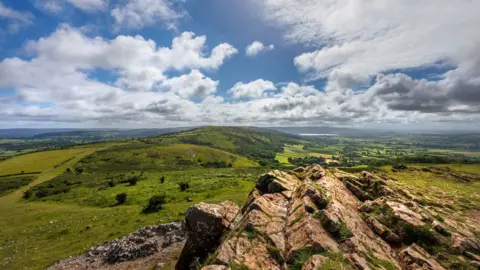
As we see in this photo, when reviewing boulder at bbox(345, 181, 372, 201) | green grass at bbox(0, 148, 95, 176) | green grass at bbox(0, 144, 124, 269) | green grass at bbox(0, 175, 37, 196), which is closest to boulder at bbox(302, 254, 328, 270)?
boulder at bbox(345, 181, 372, 201)

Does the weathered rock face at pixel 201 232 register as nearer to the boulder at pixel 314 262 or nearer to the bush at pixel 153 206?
the boulder at pixel 314 262

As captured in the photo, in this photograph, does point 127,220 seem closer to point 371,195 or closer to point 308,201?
point 308,201

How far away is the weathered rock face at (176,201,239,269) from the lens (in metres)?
21.9

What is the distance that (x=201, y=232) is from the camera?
73.1 ft

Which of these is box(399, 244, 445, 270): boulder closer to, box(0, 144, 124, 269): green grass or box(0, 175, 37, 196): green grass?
box(0, 144, 124, 269): green grass

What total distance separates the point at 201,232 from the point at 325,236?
12.3 metres

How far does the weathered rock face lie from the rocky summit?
0.29 ft

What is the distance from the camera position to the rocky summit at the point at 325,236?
577 inches

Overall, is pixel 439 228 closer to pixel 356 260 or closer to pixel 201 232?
pixel 356 260

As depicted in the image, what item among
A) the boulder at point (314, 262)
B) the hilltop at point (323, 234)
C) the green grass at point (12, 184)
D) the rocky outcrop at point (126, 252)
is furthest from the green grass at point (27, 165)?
the boulder at point (314, 262)

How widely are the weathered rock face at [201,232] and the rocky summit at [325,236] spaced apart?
0.29 ft

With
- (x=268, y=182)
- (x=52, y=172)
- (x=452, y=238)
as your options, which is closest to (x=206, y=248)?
(x=268, y=182)

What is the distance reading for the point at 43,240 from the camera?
138 feet

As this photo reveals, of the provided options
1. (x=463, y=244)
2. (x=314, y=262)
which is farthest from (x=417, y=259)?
(x=314, y=262)
